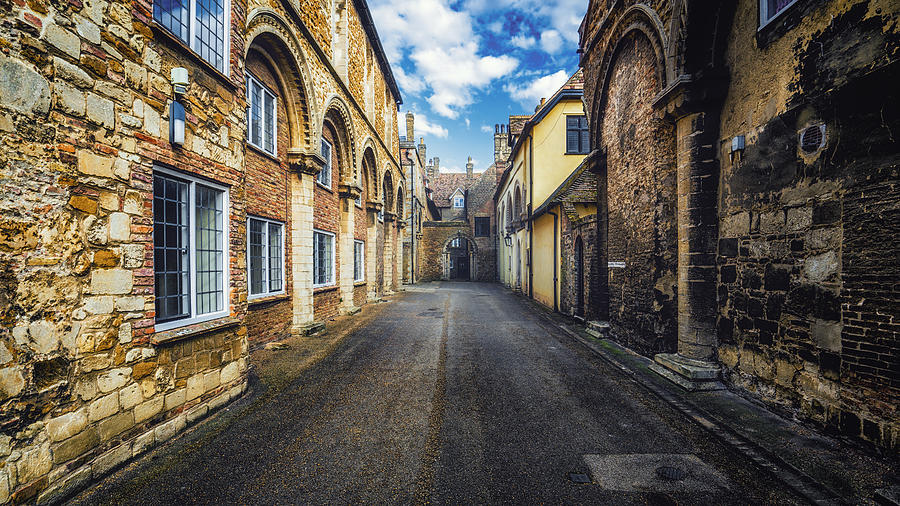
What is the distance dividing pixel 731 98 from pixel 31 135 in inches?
303

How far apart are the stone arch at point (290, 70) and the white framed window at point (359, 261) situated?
6.03m

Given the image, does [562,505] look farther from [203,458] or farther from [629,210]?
[629,210]

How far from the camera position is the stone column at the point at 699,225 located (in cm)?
538

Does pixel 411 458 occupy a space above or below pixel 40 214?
below

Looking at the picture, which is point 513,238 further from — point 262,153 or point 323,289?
point 262,153

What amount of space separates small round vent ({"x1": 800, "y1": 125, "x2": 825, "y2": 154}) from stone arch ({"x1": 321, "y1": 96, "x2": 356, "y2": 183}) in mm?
10445

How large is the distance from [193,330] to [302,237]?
5039 millimetres

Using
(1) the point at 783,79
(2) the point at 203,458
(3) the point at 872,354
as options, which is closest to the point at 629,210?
(1) the point at 783,79

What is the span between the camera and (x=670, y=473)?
3262 millimetres

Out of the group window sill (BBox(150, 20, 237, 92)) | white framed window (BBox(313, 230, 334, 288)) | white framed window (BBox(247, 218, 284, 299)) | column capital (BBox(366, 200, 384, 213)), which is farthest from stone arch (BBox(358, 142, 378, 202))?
window sill (BBox(150, 20, 237, 92))

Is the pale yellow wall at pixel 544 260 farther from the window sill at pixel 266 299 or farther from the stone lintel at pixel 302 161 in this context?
the window sill at pixel 266 299

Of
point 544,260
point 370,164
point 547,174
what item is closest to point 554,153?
point 547,174

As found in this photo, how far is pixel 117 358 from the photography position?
340 cm

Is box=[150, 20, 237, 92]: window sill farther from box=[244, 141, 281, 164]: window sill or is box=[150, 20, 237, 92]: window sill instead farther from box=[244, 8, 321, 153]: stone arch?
box=[244, 8, 321, 153]: stone arch
